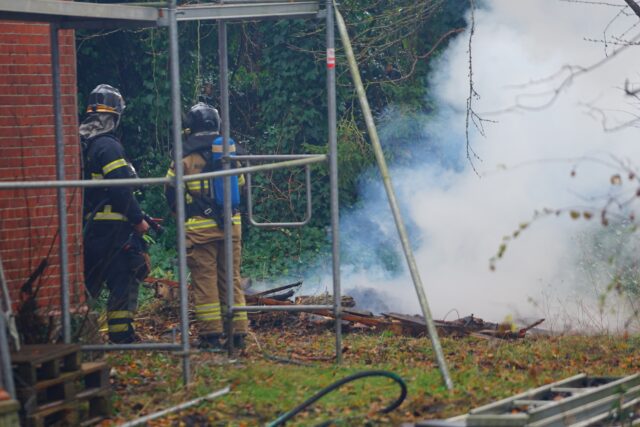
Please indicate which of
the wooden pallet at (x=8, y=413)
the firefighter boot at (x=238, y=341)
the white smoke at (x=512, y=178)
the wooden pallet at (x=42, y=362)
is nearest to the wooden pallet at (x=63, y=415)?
the wooden pallet at (x=42, y=362)

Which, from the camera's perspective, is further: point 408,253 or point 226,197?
point 226,197

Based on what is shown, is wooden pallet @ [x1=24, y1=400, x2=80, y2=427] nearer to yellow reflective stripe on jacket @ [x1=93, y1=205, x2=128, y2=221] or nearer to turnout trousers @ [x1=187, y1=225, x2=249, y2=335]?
turnout trousers @ [x1=187, y1=225, x2=249, y2=335]

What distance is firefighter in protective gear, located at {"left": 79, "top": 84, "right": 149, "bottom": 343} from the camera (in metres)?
8.45

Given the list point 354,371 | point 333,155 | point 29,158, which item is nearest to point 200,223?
point 29,158

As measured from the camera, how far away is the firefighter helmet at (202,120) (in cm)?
864

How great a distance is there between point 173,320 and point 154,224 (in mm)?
1408

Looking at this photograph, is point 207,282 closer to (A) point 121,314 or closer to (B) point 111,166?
(A) point 121,314

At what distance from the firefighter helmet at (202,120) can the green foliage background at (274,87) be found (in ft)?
18.6

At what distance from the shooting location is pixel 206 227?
8.50 metres

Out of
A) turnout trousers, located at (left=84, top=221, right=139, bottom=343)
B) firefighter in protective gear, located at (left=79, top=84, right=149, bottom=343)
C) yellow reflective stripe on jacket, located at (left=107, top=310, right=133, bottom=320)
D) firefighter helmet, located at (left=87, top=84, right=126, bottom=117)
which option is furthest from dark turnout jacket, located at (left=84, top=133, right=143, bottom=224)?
yellow reflective stripe on jacket, located at (left=107, top=310, right=133, bottom=320)

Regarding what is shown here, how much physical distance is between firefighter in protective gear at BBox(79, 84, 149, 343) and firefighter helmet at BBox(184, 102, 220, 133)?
62 cm

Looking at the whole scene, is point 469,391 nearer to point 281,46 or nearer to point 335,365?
point 335,365

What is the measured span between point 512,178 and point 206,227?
5655mm

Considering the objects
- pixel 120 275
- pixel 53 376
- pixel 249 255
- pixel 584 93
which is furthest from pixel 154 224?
pixel 584 93
